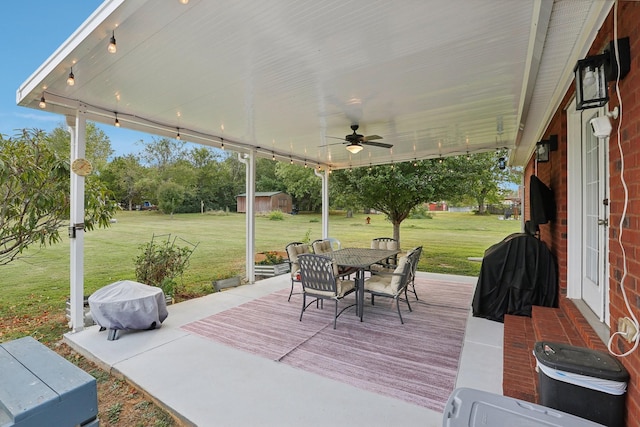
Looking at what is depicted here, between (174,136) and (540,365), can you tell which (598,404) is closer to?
(540,365)

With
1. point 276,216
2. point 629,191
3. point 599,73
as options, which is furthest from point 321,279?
point 276,216

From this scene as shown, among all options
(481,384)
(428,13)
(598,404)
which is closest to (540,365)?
(598,404)

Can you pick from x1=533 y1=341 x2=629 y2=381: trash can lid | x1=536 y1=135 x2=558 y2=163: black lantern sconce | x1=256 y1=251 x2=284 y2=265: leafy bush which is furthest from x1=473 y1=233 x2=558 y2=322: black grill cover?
x1=256 y1=251 x2=284 y2=265: leafy bush

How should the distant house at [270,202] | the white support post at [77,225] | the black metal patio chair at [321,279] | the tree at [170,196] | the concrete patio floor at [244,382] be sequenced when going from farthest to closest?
the distant house at [270,202]
the tree at [170,196]
the black metal patio chair at [321,279]
the white support post at [77,225]
the concrete patio floor at [244,382]

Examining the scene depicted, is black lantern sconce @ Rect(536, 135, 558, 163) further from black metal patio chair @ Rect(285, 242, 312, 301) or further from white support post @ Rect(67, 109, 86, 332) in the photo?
white support post @ Rect(67, 109, 86, 332)

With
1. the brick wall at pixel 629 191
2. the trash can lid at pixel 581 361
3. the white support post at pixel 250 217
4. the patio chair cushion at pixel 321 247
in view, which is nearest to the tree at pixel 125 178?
the white support post at pixel 250 217

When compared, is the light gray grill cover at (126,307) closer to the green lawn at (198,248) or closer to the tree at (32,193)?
the green lawn at (198,248)

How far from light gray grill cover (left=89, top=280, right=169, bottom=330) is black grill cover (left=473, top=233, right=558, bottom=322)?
4.07 meters

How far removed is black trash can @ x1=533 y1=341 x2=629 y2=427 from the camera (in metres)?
1.44

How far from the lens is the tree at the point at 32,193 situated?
3445mm

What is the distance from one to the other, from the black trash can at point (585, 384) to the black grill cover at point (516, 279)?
2200 mm

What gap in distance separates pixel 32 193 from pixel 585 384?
5.22 metres

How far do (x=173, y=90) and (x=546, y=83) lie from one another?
3701mm

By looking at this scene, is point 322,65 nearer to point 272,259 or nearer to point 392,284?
point 392,284
